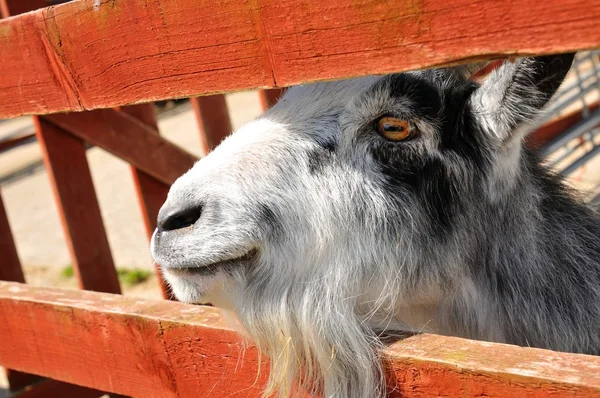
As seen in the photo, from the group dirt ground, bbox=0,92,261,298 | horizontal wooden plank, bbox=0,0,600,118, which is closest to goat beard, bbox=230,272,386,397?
horizontal wooden plank, bbox=0,0,600,118

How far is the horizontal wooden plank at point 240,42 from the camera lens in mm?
1389

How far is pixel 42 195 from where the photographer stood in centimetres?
1075

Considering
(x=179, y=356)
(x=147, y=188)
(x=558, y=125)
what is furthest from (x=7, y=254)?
(x=558, y=125)

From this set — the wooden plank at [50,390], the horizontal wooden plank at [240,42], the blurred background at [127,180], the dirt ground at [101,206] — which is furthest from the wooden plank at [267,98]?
the dirt ground at [101,206]

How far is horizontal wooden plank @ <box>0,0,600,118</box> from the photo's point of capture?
1389 millimetres

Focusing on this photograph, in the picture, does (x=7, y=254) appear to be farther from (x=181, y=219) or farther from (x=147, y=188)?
(x=181, y=219)

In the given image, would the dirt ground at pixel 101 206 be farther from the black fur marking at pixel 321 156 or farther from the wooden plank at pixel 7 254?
the black fur marking at pixel 321 156

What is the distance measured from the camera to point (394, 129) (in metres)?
2.16

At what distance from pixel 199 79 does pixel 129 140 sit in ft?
5.43

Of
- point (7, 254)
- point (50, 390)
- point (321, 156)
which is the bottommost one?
point (50, 390)

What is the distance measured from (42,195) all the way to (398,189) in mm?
9364

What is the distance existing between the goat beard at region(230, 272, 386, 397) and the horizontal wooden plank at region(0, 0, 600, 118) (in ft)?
1.90

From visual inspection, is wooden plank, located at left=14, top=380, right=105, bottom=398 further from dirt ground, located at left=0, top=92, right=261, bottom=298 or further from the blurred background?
dirt ground, located at left=0, top=92, right=261, bottom=298

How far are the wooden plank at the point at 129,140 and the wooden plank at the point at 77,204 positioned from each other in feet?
0.20
